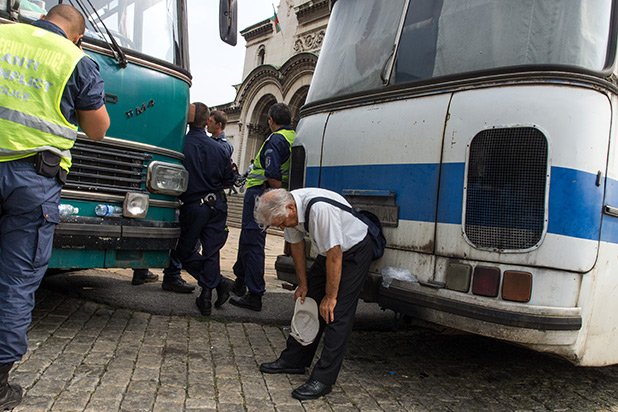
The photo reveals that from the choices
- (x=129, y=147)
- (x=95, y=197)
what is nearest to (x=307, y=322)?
(x=95, y=197)

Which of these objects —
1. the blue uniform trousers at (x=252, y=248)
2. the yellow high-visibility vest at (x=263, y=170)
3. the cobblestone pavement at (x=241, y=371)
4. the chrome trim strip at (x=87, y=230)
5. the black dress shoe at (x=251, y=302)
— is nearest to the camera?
the cobblestone pavement at (x=241, y=371)

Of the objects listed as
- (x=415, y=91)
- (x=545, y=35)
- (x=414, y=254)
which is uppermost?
(x=545, y=35)

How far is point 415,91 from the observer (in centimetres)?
359

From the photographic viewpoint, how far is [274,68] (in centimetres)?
2527

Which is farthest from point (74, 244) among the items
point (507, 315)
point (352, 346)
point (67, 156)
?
point (507, 315)

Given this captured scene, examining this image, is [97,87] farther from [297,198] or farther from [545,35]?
[545,35]

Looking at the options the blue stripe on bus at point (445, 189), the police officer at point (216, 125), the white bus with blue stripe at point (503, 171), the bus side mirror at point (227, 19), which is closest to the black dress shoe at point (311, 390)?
the white bus with blue stripe at point (503, 171)

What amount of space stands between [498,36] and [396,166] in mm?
996

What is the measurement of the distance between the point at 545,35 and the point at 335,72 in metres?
1.80

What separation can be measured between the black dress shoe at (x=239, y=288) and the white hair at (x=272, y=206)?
100 inches

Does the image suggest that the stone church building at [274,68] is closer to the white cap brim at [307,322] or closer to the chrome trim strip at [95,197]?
the chrome trim strip at [95,197]

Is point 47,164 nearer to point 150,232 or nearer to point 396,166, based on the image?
point 150,232

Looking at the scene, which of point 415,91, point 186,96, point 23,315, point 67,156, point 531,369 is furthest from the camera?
point 186,96

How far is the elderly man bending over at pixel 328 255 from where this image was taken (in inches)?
127
